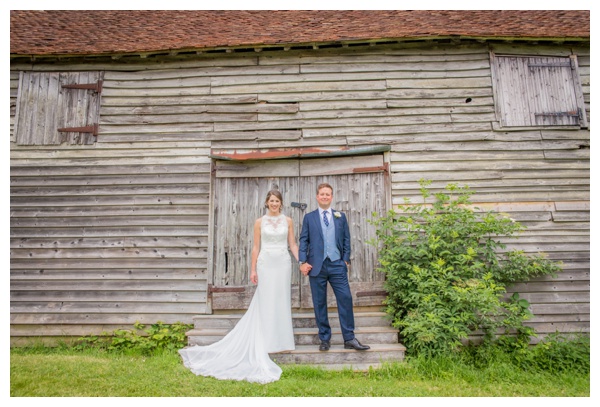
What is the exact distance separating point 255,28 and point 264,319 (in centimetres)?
503

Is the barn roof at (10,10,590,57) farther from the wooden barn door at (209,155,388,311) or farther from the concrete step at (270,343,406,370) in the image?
the concrete step at (270,343,406,370)

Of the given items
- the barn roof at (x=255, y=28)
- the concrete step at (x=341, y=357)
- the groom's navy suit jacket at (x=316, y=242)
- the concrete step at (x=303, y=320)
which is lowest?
the concrete step at (x=341, y=357)

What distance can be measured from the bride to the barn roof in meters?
3.17

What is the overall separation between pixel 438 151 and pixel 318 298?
3159 mm

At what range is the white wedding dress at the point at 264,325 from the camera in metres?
4.63

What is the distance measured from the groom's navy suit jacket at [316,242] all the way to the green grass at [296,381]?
4.22 feet

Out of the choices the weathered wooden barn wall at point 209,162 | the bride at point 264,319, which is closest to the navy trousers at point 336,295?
the bride at point 264,319

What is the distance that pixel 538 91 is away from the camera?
20.5 ft

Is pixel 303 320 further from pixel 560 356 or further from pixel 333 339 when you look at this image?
pixel 560 356

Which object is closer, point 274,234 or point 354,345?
point 354,345

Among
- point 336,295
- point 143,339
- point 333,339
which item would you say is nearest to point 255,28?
point 336,295

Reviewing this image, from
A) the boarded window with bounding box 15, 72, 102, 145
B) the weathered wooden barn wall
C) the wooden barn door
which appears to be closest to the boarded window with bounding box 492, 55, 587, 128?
the weathered wooden barn wall

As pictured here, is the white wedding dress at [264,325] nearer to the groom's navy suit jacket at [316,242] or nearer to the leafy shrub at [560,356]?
the groom's navy suit jacket at [316,242]

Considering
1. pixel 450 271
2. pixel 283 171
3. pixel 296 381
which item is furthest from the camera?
pixel 283 171
